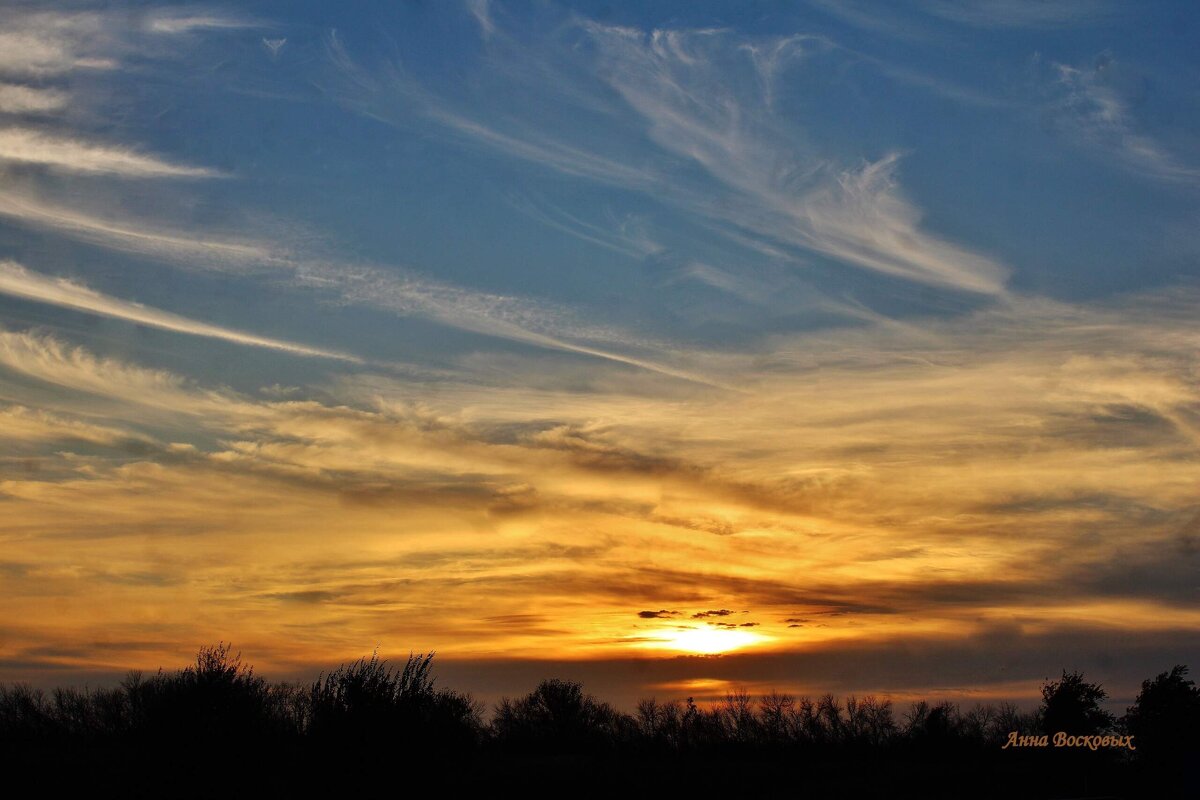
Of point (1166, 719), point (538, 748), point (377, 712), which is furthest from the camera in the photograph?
point (538, 748)

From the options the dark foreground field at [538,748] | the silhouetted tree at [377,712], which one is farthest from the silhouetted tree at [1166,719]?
the silhouetted tree at [377,712]

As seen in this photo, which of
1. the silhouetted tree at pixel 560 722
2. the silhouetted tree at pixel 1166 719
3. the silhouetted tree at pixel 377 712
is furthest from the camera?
the silhouetted tree at pixel 560 722

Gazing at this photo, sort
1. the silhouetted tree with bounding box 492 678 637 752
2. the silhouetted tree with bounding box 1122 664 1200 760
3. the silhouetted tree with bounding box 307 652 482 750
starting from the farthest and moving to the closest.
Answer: the silhouetted tree with bounding box 492 678 637 752 < the silhouetted tree with bounding box 1122 664 1200 760 < the silhouetted tree with bounding box 307 652 482 750

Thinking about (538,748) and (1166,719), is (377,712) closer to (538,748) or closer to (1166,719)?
(1166,719)

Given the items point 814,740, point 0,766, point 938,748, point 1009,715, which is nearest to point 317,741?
point 0,766

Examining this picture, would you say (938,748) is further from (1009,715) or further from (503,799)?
(503,799)

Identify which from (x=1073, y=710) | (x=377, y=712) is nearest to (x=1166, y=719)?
(x=1073, y=710)

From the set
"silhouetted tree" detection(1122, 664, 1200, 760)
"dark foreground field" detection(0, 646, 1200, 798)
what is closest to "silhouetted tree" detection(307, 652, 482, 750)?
"dark foreground field" detection(0, 646, 1200, 798)

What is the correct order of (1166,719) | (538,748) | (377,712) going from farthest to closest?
(538,748) < (1166,719) < (377,712)

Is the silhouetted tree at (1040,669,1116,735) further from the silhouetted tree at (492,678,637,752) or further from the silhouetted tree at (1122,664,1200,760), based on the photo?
the silhouetted tree at (492,678,637,752)

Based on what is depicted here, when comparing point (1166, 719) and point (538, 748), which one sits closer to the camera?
point (1166, 719)

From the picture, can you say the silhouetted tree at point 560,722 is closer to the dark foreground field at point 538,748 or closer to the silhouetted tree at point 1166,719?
the dark foreground field at point 538,748

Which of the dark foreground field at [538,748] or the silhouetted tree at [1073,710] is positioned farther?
the silhouetted tree at [1073,710]

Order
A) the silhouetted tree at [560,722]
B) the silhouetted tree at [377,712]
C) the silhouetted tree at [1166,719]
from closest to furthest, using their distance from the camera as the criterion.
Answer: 1. the silhouetted tree at [377,712]
2. the silhouetted tree at [1166,719]
3. the silhouetted tree at [560,722]
